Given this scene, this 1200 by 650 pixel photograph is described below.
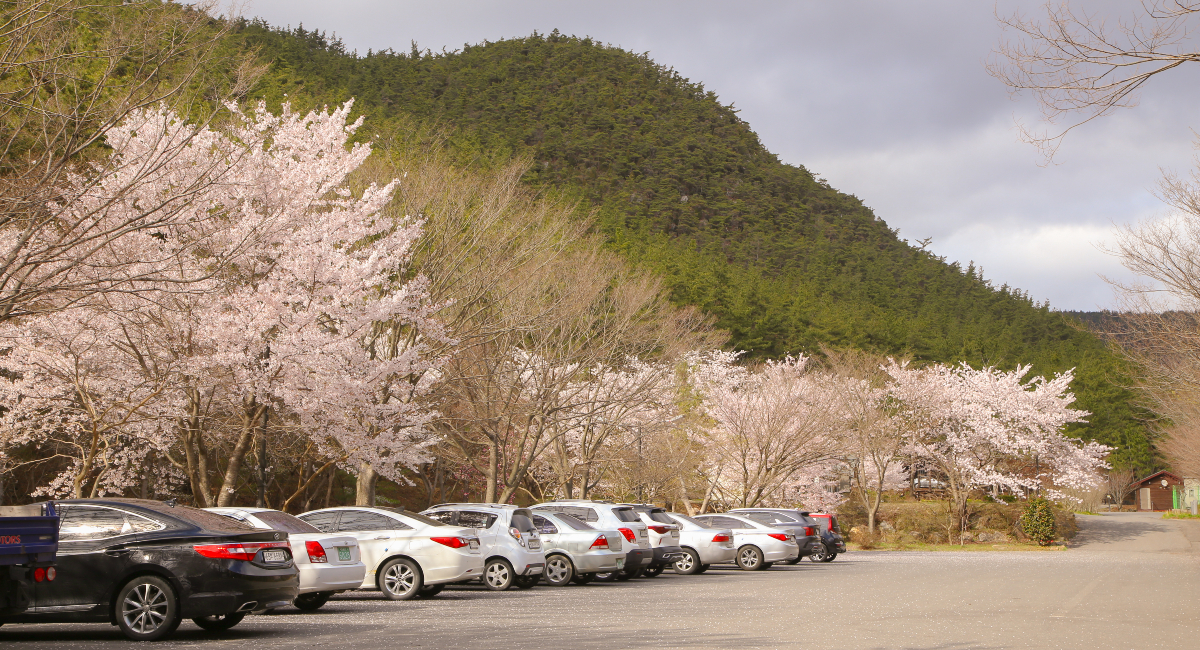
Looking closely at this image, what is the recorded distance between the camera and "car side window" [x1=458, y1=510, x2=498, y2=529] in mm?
15547

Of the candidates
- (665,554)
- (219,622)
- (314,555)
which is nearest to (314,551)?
(314,555)

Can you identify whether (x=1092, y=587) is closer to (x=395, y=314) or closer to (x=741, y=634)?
(x=741, y=634)

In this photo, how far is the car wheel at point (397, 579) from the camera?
45.1 ft

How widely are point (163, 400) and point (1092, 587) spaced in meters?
16.8

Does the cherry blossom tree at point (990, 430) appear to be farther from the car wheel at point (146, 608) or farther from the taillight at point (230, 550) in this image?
the car wheel at point (146, 608)

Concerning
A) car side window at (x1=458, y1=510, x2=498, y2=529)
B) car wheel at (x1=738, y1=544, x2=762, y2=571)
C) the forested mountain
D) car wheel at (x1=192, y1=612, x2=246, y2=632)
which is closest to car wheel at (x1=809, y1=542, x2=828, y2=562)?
car wheel at (x1=738, y1=544, x2=762, y2=571)

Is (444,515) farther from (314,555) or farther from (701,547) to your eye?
(701,547)

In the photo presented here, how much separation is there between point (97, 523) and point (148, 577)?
839mm

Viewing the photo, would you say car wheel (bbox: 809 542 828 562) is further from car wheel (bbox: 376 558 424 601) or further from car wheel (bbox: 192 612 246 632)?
car wheel (bbox: 192 612 246 632)

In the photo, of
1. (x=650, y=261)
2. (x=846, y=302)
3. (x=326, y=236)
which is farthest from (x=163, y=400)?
(x=846, y=302)

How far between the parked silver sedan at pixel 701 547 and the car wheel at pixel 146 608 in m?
13.5

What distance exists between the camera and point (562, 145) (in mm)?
92250

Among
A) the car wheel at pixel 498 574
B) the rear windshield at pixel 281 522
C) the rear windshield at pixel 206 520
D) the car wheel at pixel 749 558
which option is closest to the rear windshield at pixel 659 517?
the car wheel at pixel 749 558

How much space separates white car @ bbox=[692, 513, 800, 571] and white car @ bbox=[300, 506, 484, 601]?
32.9 feet
